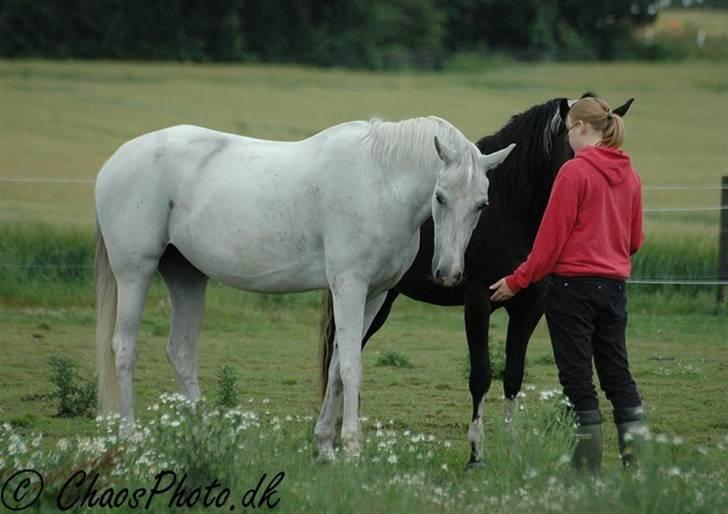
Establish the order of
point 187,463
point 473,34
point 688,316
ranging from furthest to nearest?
point 473,34 → point 688,316 → point 187,463

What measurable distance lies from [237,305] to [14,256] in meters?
2.86

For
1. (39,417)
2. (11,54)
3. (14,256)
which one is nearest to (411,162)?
(39,417)

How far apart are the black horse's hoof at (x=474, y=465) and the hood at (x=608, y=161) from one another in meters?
1.72

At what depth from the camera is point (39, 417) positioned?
326 inches

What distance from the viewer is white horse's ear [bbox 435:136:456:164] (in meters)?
6.31

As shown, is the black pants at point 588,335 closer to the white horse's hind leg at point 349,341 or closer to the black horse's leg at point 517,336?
the black horse's leg at point 517,336

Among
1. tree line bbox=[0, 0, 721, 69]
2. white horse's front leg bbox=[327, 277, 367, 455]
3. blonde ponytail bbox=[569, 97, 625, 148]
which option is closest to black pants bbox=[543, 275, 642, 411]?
blonde ponytail bbox=[569, 97, 625, 148]

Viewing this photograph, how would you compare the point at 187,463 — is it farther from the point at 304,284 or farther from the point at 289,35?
the point at 289,35

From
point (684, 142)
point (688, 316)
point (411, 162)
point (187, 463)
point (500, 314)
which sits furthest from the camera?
point (684, 142)

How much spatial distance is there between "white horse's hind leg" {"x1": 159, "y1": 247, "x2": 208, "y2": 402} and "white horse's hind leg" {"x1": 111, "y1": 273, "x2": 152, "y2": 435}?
23cm

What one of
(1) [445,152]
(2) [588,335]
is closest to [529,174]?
(1) [445,152]

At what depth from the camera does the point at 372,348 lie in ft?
39.0

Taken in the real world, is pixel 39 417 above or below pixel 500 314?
above

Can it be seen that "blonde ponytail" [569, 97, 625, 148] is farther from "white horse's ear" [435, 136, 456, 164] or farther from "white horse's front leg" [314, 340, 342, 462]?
"white horse's front leg" [314, 340, 342, 462]
